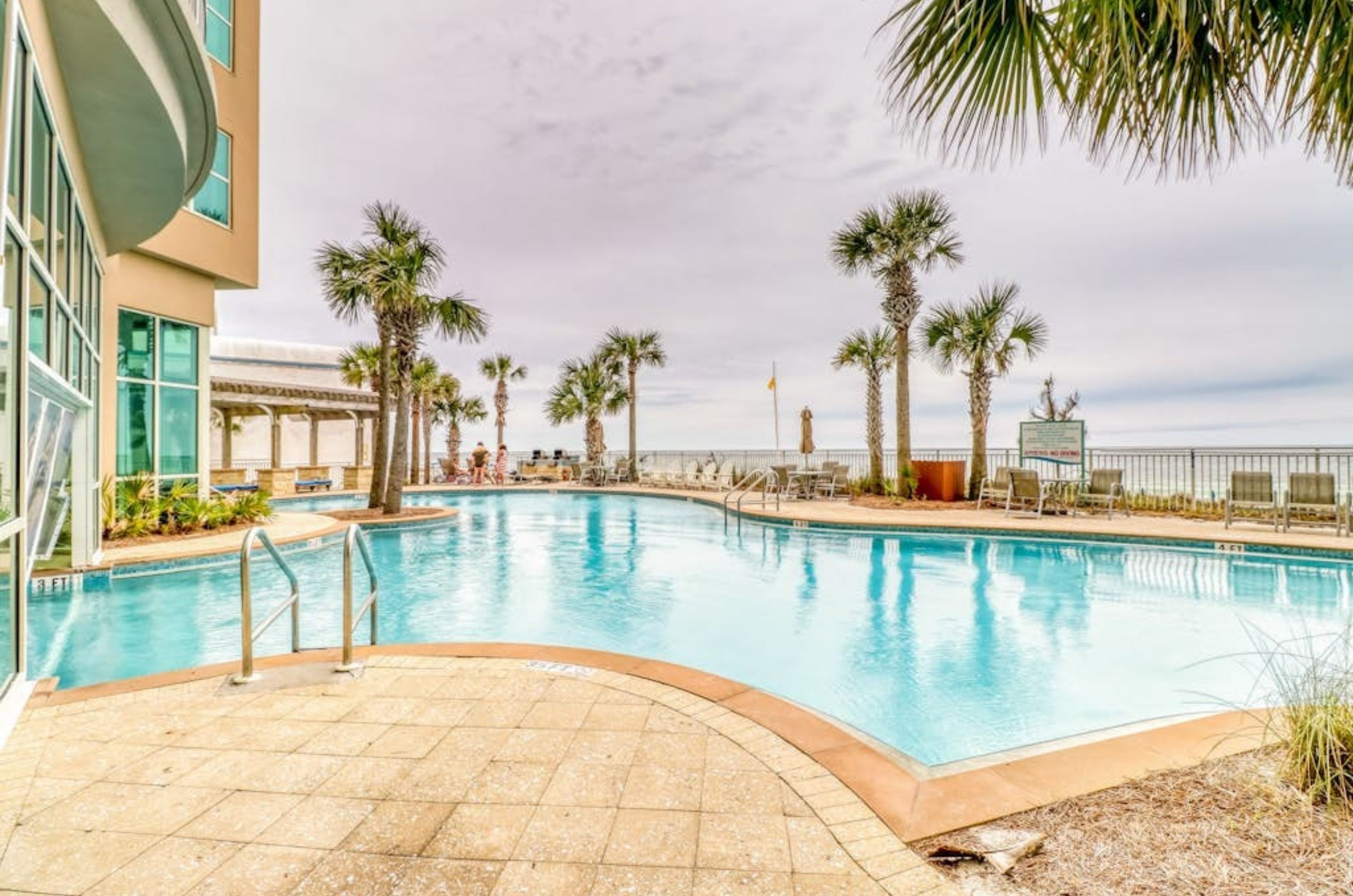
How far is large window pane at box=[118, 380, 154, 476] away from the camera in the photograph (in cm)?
824

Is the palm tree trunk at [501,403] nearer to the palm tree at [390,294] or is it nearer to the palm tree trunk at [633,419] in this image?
the palm tree trunk at [633,419]

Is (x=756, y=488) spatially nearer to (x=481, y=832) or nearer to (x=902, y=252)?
(x=902, y=252)

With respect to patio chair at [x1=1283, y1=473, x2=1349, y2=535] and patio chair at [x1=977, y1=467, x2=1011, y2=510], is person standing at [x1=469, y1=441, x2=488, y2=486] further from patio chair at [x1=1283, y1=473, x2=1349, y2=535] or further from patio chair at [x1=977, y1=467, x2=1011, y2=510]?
patio chair at [x1=1283, y1=473, x2=1349, y2=535]

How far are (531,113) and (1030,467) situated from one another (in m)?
12.7

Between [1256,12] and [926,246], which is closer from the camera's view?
[1256,12]

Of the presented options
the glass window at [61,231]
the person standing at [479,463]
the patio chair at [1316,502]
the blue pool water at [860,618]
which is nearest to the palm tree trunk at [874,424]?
the blue pool water at [860,618]

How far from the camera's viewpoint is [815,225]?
14.8m

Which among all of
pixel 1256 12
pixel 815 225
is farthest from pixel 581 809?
pixel 815 225

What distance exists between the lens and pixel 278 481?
16.9 meters

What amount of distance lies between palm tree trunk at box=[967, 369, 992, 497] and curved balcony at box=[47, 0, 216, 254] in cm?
1345

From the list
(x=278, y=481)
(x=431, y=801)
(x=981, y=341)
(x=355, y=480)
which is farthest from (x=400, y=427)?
(x=981, y=341)

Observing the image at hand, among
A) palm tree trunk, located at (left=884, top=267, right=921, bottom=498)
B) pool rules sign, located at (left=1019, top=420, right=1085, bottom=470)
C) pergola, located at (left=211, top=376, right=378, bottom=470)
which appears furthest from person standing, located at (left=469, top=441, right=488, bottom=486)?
pool rules sign, located at (left=1019, top=420, right=1085, bottom=470)

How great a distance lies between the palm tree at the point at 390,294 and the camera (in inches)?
482

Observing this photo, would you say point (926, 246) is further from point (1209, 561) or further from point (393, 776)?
point (393, 776)
